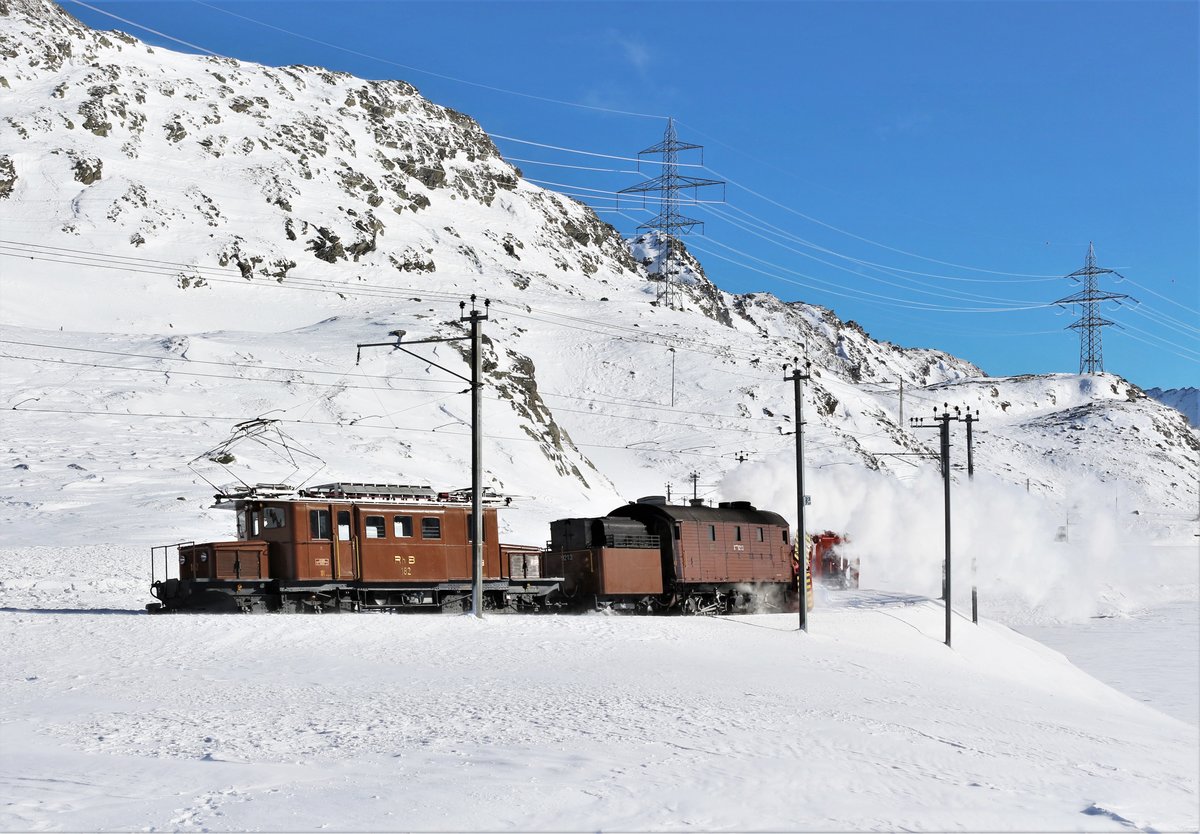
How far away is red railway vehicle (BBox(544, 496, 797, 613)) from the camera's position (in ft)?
119

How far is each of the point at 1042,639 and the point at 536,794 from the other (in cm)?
5047

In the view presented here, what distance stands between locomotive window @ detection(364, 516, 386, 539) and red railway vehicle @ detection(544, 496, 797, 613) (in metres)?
7.08

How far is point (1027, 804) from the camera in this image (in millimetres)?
14031

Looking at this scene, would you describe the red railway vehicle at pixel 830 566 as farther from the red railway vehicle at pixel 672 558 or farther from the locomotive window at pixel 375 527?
the locomotive window at pixel 375 527

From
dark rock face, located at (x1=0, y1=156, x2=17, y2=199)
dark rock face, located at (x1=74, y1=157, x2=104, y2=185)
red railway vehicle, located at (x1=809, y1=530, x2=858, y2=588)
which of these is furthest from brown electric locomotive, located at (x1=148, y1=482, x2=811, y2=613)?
dark rock face, located at (x1=74, y1=157, x2=104, y2=185)

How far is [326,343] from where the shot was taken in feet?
290

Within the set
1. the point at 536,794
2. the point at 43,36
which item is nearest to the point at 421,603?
the point at 536,794

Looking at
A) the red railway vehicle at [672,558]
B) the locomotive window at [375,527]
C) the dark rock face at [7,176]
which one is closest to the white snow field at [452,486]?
the dark rock face at [7,176]

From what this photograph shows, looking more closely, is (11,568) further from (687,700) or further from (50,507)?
(687,700)

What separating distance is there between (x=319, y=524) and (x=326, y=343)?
198 feet

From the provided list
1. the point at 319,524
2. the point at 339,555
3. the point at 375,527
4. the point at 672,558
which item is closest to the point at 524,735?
the point at 339,555

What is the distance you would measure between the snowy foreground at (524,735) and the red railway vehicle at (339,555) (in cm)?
225

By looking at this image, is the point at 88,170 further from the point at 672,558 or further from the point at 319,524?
the point at 319,524

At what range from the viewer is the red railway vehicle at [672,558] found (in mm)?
36312
